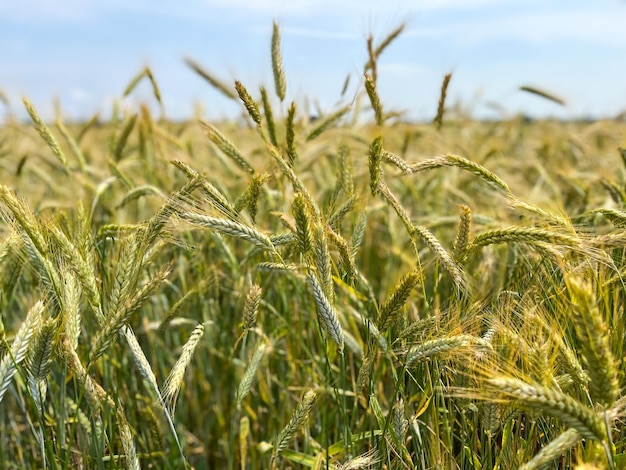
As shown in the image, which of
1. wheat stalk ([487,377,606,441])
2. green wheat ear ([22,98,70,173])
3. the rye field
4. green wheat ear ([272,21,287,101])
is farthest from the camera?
green wheat ear ([22,98,70,173])

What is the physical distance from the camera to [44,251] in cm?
142

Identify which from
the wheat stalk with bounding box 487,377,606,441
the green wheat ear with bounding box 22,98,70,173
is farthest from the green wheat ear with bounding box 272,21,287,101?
the wheat stalk with bounding box 487,377,606,441

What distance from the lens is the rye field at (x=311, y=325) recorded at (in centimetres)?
128

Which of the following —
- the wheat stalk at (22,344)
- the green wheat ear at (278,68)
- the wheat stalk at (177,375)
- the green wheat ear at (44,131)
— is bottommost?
the wheat stalk at (177,375)

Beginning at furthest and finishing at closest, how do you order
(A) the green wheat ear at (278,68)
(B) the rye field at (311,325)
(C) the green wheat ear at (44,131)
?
(C) the green wheat ear at (44,131)
(A) the green wheat ear at (278,68)
(B) the rye field at (311,325)

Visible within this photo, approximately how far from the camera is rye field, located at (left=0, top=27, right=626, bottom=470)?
128cm

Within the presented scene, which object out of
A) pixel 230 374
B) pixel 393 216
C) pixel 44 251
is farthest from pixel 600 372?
pixel 393 216

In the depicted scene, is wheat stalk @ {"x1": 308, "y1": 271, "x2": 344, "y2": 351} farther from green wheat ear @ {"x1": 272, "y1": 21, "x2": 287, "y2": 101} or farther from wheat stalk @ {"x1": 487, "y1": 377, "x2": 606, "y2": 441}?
green wheat ear @ {"x1": 272, "y1": 21, "x2": 287, "y2": 101}

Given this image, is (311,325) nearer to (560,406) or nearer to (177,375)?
(177,375)

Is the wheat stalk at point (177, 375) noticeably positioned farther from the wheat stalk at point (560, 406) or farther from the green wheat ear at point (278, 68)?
the green wheat ear at point (278, 68)

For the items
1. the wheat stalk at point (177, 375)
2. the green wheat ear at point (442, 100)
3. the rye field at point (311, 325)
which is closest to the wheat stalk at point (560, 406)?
the rye field at point (311, 325)

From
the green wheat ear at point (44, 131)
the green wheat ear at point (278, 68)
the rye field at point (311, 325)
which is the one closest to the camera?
Answer: the rye field at point (311, 325)

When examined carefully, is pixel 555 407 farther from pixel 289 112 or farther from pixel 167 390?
pixel 289 112

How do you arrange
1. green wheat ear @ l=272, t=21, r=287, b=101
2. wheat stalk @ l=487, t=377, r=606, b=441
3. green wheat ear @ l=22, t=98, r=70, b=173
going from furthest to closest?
1. green wheat ear @ l=22, t=98, r=70, b=173
2. green wheat ear @ l=272, t=21, r=287, b=101
3. wheat stalk @ l=487, t=377, r=606, b=441
